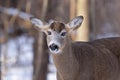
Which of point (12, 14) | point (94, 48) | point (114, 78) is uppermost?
point (12, 14)

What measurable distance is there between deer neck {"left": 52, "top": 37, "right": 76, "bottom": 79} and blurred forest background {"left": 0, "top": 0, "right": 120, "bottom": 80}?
5.60 meters

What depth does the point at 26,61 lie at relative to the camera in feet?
66.4

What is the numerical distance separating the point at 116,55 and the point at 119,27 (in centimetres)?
884

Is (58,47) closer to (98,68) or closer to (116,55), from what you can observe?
(98,68)

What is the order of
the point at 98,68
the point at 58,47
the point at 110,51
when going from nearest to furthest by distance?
the point at 58,47 < the point at 98,68 < the point at 110,51

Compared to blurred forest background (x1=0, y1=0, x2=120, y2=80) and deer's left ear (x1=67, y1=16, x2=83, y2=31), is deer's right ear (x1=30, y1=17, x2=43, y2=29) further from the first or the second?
blurred forest background (x1=0, y1=0, x2=120, y2=80)

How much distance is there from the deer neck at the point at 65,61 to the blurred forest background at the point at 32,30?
5.60 metres

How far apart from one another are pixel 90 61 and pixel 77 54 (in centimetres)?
25

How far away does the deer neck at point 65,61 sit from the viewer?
26.6 ft

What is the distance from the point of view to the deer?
8055 mm

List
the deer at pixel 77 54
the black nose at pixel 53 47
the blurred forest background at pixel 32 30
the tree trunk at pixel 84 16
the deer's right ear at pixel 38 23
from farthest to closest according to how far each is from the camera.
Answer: the blurred forest background at pixel 32 30
the tree trunk at pixel 84 16
the deer's right ear at pixel 38 23
the deer at pixel 77 54
the black nose at pixel 53 47

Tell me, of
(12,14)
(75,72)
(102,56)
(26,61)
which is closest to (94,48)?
(102,56)

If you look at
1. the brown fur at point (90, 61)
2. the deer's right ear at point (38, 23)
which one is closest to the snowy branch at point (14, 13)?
the brown fur at point (90, 61)

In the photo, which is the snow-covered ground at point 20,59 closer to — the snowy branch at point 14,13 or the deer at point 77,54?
the snowy branch at point 14,13
